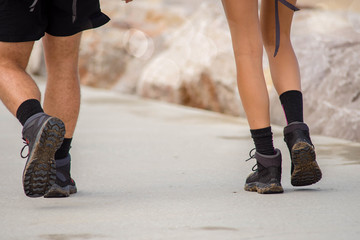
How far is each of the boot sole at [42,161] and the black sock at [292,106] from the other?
3.43 ft

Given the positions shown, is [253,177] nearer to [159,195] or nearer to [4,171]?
[159,195]

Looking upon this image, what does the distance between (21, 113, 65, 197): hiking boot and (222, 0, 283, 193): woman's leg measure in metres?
0.87

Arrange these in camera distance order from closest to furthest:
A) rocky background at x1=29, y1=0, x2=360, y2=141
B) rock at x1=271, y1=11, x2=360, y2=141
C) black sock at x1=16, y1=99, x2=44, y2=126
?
black sock at x1=16, y1=99, x2=44, y2=126 → rock at x1=271, y1=11, x2=360, y2=141 → rocky background at x1=29, y1=0, x2=360, y2=141

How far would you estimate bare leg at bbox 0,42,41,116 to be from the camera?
10.4 ft

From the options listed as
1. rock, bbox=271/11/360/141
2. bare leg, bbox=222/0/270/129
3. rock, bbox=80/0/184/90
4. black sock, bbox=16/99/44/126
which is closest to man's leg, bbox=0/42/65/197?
black sock, bbox=16/99/44/126

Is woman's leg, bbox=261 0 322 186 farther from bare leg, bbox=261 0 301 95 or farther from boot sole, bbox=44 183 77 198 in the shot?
boot sole, bbox=44 183 77 198

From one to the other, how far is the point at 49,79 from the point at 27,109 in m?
0.39

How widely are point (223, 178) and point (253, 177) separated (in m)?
0.43

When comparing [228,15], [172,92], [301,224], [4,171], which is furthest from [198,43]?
[301,224]

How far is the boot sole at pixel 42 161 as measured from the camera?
2.95 m

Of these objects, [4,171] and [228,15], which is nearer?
[228,15]

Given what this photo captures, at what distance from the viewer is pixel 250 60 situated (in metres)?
3.42

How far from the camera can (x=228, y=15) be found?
3385mm

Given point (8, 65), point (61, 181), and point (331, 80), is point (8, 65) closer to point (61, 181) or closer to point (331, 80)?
point (61, 181)
